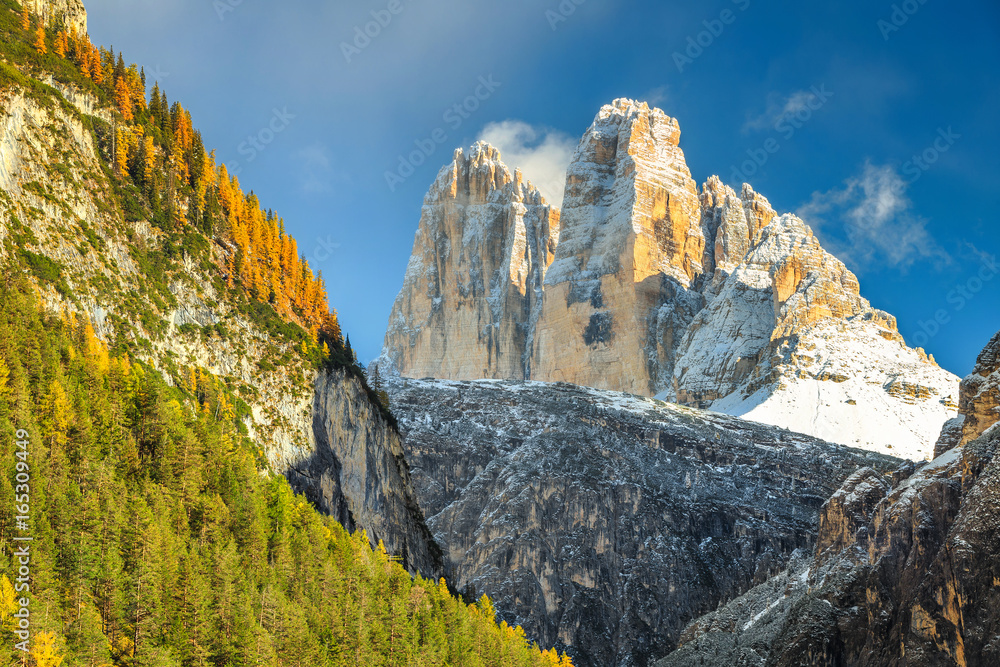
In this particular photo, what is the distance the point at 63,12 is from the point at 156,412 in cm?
6540

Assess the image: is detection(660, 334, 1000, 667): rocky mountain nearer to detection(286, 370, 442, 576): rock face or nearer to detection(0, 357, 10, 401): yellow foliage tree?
detection(286, 370, 442, 576): rock face

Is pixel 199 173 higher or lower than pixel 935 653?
higher

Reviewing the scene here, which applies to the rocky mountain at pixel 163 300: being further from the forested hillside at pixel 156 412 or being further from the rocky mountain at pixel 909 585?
the rocky mountain at pixel 909 585

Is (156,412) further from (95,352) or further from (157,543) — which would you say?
(157,543)

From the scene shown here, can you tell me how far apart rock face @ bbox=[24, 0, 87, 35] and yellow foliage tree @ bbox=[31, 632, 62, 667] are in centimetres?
8436

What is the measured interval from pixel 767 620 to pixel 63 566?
87063mm

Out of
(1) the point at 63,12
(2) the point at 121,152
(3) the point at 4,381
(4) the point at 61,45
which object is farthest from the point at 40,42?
(3) the point at 4,381

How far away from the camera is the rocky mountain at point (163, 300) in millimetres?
85562

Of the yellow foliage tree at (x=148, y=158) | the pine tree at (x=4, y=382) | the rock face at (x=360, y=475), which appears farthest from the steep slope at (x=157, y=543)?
the yellow foliage tree at (x=148, y=158)

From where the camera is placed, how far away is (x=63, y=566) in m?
61.0

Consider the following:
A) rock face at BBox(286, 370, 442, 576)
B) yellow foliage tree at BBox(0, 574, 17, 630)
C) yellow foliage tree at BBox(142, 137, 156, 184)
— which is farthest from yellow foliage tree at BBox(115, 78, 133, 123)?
yellow foliage tree at BBox(0, 574, 17, 630)

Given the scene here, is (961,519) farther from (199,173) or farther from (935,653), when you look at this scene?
(199,173)

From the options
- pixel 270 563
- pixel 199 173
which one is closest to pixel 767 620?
pixel 270 563

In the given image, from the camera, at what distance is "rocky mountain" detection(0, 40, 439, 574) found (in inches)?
3369
